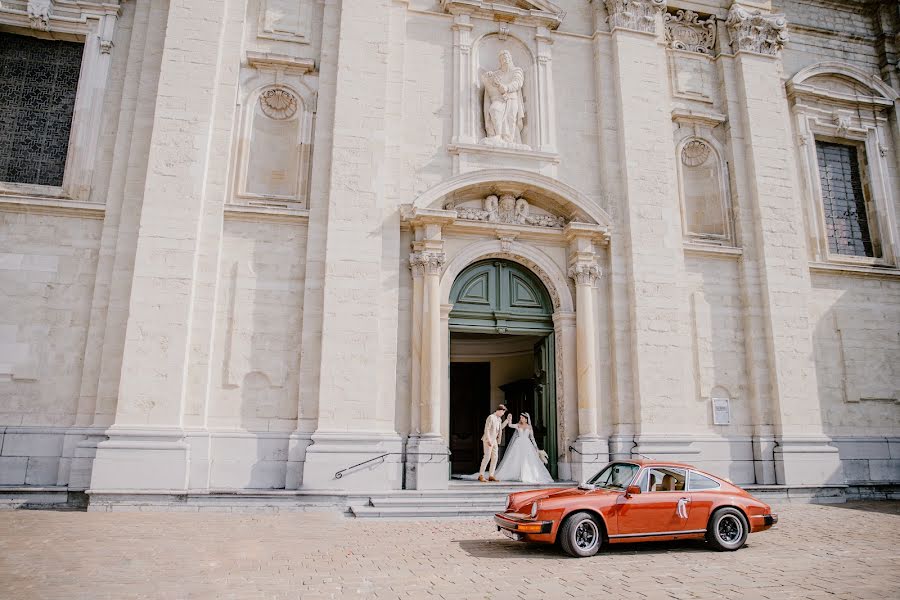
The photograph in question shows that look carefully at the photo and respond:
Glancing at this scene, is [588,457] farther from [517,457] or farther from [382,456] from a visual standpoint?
[382,456]

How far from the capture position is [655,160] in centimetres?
1461

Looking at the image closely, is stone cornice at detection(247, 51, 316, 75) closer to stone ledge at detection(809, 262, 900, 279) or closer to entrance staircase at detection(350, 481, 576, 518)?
entrance staircase at detection(350, 481, 576, 518)

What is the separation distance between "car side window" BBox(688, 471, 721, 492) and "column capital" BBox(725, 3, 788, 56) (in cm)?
1200

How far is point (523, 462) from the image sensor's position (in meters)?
12.9

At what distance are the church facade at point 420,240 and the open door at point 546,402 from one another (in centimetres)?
6

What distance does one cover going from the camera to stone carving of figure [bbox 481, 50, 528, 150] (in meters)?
14.2

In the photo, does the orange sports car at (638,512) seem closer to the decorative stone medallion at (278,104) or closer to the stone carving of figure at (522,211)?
the stone carving of figure at (522,211)

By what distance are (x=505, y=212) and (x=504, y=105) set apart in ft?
8.06

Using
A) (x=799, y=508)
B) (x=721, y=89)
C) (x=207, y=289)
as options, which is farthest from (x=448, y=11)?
(x=799, y=508)

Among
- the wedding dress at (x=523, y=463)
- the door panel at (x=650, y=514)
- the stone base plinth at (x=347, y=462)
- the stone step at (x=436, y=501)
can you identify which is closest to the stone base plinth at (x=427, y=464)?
the stone base plinth at (x=347, y=462)

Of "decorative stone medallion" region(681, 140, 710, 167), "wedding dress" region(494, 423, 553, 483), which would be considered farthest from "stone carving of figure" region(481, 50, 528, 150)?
"wedding dress" region(494, 423, 553, 483)

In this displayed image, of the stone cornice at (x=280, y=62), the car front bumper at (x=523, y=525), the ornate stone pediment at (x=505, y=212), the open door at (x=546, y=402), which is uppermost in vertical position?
the stone cornice at (x=280, y=62)

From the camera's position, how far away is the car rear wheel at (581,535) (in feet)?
24.6

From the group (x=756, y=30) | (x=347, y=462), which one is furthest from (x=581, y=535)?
(x=756, y=30)
